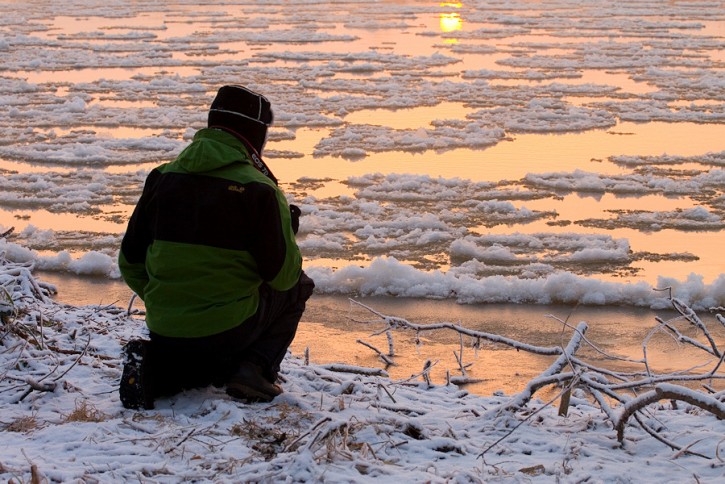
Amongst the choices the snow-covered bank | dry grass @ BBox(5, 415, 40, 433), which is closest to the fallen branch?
the snow-covered bank

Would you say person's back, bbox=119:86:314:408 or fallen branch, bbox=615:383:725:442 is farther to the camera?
person's back, bbox=119:86:314:408

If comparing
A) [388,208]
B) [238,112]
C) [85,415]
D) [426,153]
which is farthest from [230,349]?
[426,153]

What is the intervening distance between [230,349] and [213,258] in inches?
16.9

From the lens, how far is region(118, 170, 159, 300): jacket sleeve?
4320 millimetres

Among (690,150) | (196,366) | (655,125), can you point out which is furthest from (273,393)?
(655,125)

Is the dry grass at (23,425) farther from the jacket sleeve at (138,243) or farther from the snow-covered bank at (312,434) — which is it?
the jacket sleeve at (138,243)

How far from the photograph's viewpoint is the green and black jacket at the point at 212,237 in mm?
4156

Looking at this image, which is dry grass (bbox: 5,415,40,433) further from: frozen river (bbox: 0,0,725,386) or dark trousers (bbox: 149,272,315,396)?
frozen river (bbox: 0,0,725,386)

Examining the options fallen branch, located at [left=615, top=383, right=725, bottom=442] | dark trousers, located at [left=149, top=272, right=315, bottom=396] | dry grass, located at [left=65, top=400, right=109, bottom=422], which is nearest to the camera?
fallen branch, located at [left=615, top=383, right=725, bottom=442]

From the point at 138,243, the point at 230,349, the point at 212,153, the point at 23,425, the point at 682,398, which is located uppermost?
the point at 212,153

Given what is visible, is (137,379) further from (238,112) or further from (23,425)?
(238,112)

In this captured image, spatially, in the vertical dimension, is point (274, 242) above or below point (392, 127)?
above

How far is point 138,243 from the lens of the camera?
439 cm

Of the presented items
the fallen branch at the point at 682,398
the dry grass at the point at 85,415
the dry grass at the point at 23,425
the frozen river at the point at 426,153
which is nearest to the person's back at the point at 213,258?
the dry grass at the point at 85,415
